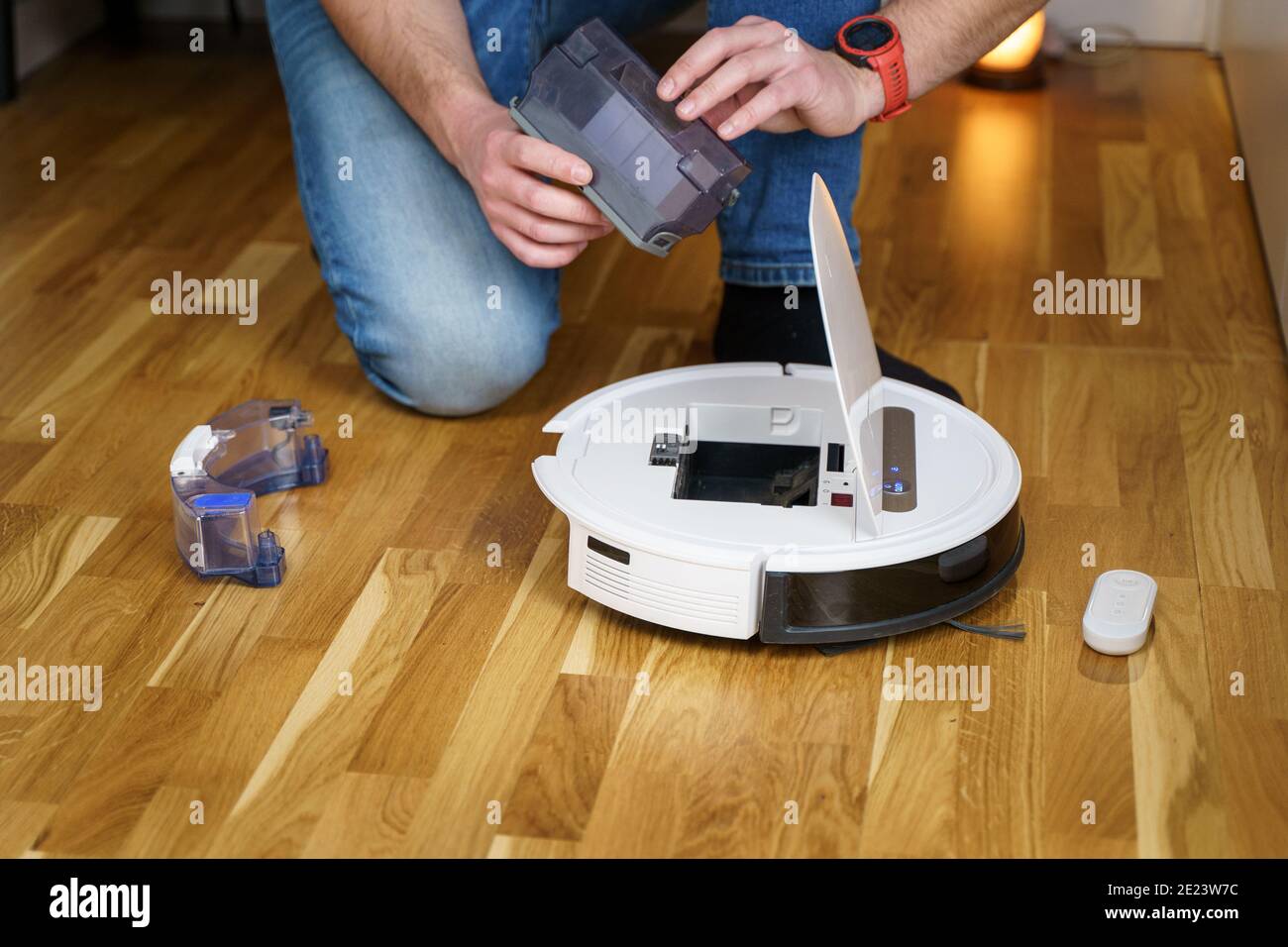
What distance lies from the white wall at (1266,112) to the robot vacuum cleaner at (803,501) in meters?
0.56

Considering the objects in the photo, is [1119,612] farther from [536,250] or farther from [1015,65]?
[1015,65]

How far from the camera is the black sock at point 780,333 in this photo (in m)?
1.27

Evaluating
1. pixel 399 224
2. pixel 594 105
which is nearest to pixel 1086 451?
pixel 594 105

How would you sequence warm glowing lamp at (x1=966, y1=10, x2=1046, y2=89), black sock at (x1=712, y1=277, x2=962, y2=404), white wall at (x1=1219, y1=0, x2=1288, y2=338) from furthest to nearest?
warm glowing lamp at (x1=966, y1=10, x2=1046, y2=89), white wall at (x1=1219, y1=0, x2=1288, y2=338), black sock at (x1=712, y1=277, x2=962, y2=404)

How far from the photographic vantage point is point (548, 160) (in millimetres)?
1068

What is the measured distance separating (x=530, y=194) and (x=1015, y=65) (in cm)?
125

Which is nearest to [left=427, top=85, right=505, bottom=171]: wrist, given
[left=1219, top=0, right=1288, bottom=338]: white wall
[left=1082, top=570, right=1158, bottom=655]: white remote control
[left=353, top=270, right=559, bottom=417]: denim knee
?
[left=353, top=270, right=559, bottom=417]: denim knee

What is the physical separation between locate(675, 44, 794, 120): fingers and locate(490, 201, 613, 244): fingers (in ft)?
0.41

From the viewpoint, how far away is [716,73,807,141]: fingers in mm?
1031

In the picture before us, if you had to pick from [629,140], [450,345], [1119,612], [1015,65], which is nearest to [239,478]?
[450,345]

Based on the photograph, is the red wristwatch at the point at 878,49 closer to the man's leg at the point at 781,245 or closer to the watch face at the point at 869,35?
the watch face at the point at 869,35

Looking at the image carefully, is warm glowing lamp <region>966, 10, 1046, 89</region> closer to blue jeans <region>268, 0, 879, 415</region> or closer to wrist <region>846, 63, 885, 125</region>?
blue jeans <region>268, 0, 879, 415</region>

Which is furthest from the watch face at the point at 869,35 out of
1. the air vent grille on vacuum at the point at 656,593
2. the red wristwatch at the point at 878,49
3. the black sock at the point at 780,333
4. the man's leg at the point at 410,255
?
the air vent grille on vacuum at the point at 656,593

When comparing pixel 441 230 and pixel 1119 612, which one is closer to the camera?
pixel 1119 612
